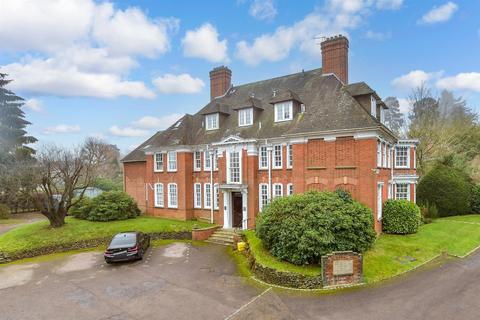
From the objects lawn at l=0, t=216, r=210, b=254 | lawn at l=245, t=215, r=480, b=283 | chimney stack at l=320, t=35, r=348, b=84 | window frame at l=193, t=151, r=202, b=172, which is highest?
chimney stack at l=320, t=35, r=348, b=84

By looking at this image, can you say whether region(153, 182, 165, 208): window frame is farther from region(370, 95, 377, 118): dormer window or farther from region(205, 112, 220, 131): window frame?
region(370, 95, 377, 118): dormer window

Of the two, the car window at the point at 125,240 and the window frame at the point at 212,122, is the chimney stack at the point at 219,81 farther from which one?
the car window at the point at 125,240

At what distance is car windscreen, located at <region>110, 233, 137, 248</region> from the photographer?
57.9 feet

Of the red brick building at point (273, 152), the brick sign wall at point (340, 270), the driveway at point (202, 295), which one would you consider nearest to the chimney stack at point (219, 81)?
the red brick building at point (273, 152)

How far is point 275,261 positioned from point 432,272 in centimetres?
773

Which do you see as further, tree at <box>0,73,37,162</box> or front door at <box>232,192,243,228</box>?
tree at <box>0,73,37,162</box>

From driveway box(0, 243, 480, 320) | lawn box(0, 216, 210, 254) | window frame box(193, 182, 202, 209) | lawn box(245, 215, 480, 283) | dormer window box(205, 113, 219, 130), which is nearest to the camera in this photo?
driveway box(0, 243, 480, 320)

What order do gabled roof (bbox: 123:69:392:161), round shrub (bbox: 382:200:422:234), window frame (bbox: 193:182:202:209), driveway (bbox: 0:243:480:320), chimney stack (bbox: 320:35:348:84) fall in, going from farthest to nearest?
window frame (bbox: 193:182:202:209)
chimney stack (bbox: 320:35:348:84)
round shrub (bbox: 382:200:422:234)
gabled roof (bbox: 123:69:392:161)
driveway (bbox: 0:243:480:320)

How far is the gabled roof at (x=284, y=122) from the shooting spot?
64.2ft

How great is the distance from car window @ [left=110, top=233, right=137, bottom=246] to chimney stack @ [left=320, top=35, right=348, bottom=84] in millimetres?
19995

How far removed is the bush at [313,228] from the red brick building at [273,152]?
3566mm

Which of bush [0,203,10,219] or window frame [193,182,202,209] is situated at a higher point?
window frame [193,182,202,209]

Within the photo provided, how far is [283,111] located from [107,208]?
1818cm

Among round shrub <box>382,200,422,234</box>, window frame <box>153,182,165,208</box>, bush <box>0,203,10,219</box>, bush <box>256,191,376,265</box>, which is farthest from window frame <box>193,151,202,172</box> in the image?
bush <box>0,203,10,219</box>
